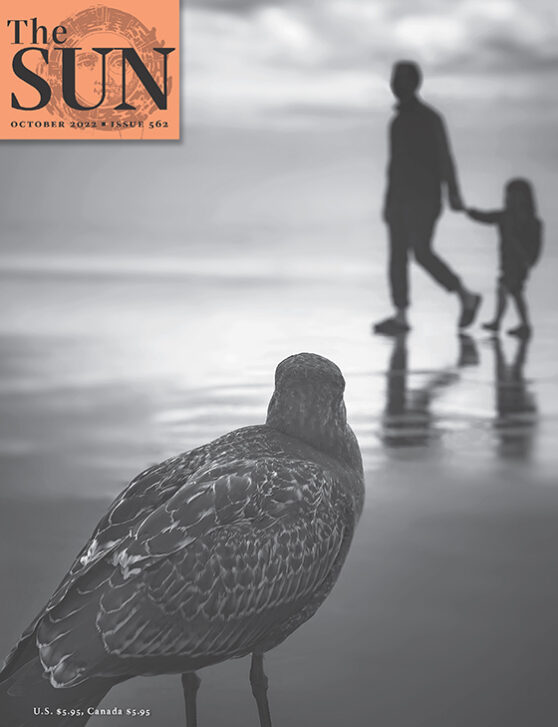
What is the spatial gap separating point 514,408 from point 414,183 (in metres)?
5.10

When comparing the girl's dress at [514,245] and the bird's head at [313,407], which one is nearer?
the bird's head at [313,407]

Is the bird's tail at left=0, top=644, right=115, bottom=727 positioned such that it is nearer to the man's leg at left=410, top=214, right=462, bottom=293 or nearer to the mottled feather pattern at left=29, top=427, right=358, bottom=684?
the mottled feather pattern at left=29, top=427, right=358, bottom=684

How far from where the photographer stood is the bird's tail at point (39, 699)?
3.61 meters

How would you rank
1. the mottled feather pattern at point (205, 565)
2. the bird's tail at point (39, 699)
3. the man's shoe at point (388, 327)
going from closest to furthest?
the bird's tail at point (39, 699) < the mottled feather pattern at point (205, 565) < the man's shoe at point (388, 327)

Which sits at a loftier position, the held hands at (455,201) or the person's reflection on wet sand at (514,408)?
the held hands at (455,201)

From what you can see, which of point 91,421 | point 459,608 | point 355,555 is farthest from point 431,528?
point 91,421

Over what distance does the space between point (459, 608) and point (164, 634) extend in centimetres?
209

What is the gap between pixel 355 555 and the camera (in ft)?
20.4

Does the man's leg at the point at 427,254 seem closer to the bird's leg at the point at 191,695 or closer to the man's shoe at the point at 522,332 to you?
the man's shoe at the point at 522,332

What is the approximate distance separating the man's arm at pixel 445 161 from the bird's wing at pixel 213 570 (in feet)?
35.2

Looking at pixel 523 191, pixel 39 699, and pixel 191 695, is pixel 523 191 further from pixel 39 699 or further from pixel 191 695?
pixel 39 699

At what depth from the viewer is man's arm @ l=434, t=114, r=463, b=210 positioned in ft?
47.5

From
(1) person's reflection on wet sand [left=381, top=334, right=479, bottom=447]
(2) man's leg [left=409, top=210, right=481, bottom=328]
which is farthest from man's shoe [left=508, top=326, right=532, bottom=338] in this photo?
(1) person's reflection on wet sand [left=381, top=334, right=479, bottom=447]

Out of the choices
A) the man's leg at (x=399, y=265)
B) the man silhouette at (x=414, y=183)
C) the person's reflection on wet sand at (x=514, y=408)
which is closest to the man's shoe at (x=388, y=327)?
the man silhouette at (x=414, y=183)
